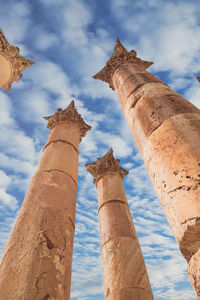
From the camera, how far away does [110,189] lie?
12.2 metres

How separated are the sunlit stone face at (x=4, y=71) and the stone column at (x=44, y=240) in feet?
17.2

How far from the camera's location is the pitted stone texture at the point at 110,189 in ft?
37.8

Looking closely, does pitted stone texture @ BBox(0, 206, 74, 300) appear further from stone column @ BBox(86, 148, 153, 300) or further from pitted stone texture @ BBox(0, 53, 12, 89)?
pitted stone texture @ BBox(0, 53, 12, 89)

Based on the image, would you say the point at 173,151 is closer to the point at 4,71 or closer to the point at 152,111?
the point at 152,111

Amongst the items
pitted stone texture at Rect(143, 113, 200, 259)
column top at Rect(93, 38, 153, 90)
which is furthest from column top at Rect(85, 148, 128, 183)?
pitted stone texture at Rect(143, 113, 200, 259)

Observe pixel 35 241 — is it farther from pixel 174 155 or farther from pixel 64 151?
pixel 64 151

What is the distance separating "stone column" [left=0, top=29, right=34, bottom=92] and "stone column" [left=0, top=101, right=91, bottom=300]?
5.27m

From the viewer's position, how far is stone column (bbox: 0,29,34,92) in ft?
28.8

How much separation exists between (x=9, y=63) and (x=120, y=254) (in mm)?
10442

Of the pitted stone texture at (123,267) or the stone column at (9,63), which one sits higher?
the stone column at (9,63)

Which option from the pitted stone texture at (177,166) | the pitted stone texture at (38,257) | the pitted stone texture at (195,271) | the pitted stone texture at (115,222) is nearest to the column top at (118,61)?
the pitted stone texture at (177,166)

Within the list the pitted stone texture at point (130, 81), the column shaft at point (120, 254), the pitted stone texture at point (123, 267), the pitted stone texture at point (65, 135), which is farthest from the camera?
the pitted stone texture at point (65, 135)

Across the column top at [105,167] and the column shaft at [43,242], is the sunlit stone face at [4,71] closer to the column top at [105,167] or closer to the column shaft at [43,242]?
the column shaft at [43,242]

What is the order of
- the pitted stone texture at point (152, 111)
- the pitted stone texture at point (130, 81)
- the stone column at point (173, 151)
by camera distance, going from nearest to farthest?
the stone column at point (173, 151) < the pitted stone texture at point (152, 111) < the pitted stone texture at point (130, 81)
